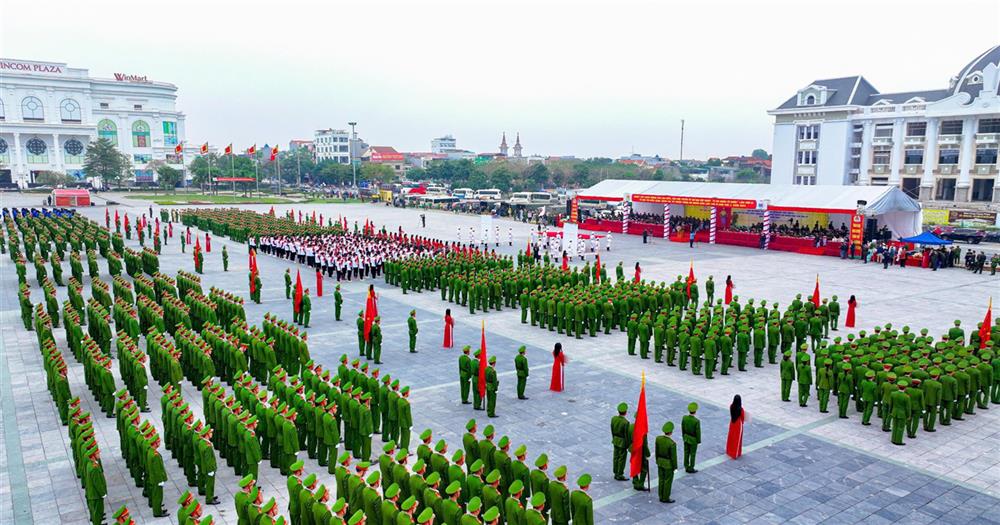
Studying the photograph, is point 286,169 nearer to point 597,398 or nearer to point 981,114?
point 981,114

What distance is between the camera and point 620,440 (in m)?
8.29

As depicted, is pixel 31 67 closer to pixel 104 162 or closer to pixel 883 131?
pixel 104 162

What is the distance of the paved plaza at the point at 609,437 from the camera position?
7.79 meters

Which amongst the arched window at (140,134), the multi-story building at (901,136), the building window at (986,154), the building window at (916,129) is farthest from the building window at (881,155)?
the arched window at (140,134)

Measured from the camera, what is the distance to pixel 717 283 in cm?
2297

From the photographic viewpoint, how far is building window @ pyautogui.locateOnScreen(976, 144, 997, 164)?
44219mm

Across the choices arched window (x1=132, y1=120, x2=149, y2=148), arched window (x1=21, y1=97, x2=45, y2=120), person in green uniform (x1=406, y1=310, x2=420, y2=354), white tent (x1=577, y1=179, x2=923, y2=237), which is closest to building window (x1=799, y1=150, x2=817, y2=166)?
white tent (x1=577, y1=179, x2=923, y2=237)

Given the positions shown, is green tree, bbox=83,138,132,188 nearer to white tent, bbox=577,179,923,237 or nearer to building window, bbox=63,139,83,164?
building window, bbox=63,139,83,164

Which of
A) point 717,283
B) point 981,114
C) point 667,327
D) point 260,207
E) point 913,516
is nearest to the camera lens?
point 913,516

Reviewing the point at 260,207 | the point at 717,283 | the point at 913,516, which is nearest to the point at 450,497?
the point at 913,516

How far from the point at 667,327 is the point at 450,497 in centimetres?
837

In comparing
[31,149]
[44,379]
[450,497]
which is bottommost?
[44,379]

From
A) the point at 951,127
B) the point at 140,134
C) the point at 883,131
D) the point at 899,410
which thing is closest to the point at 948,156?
the point at 951,127

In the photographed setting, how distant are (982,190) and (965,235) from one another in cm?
1194
